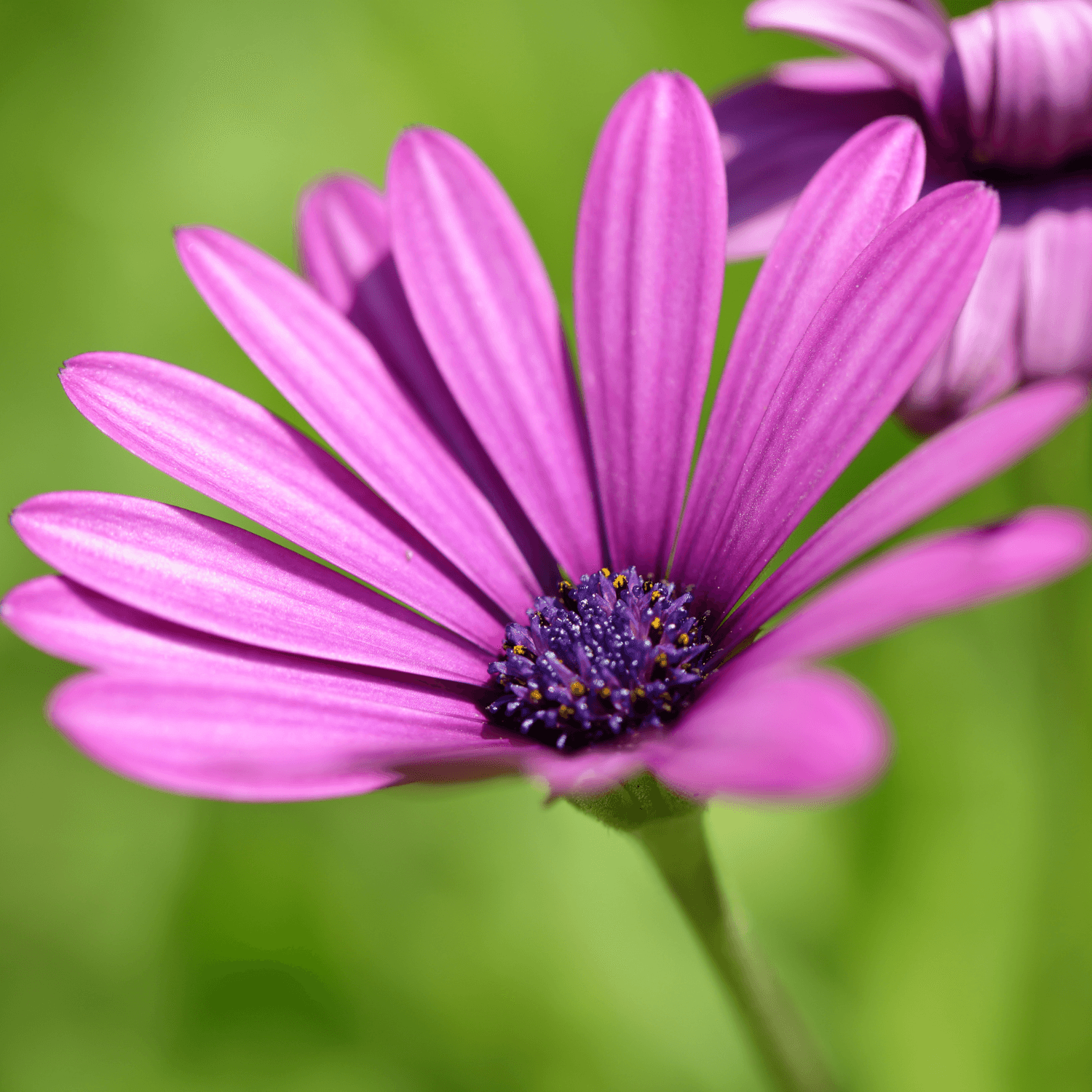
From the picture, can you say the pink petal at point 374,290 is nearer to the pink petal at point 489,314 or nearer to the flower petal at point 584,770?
the pink petal at point 489,314

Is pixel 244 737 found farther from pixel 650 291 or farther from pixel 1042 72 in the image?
pixel 1042 72

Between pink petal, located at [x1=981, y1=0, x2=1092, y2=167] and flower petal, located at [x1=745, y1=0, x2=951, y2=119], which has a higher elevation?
flower petal, located at [x1=745, y1=0, x2=951, y2=119]

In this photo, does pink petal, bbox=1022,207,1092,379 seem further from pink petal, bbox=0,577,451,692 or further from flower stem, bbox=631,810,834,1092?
pink petal, bbox=0,577,451,692

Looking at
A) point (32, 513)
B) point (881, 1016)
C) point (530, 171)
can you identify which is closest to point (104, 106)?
point (530, 171)

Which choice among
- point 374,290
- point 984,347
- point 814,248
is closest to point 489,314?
point 374,290

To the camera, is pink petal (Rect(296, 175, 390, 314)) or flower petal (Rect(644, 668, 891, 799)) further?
pink petal (Rect(296, 175, 390, 314))

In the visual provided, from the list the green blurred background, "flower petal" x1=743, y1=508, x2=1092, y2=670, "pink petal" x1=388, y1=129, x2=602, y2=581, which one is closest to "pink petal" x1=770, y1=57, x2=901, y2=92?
"pink petal" x1=388, y1=129, x2=602, y2=581
